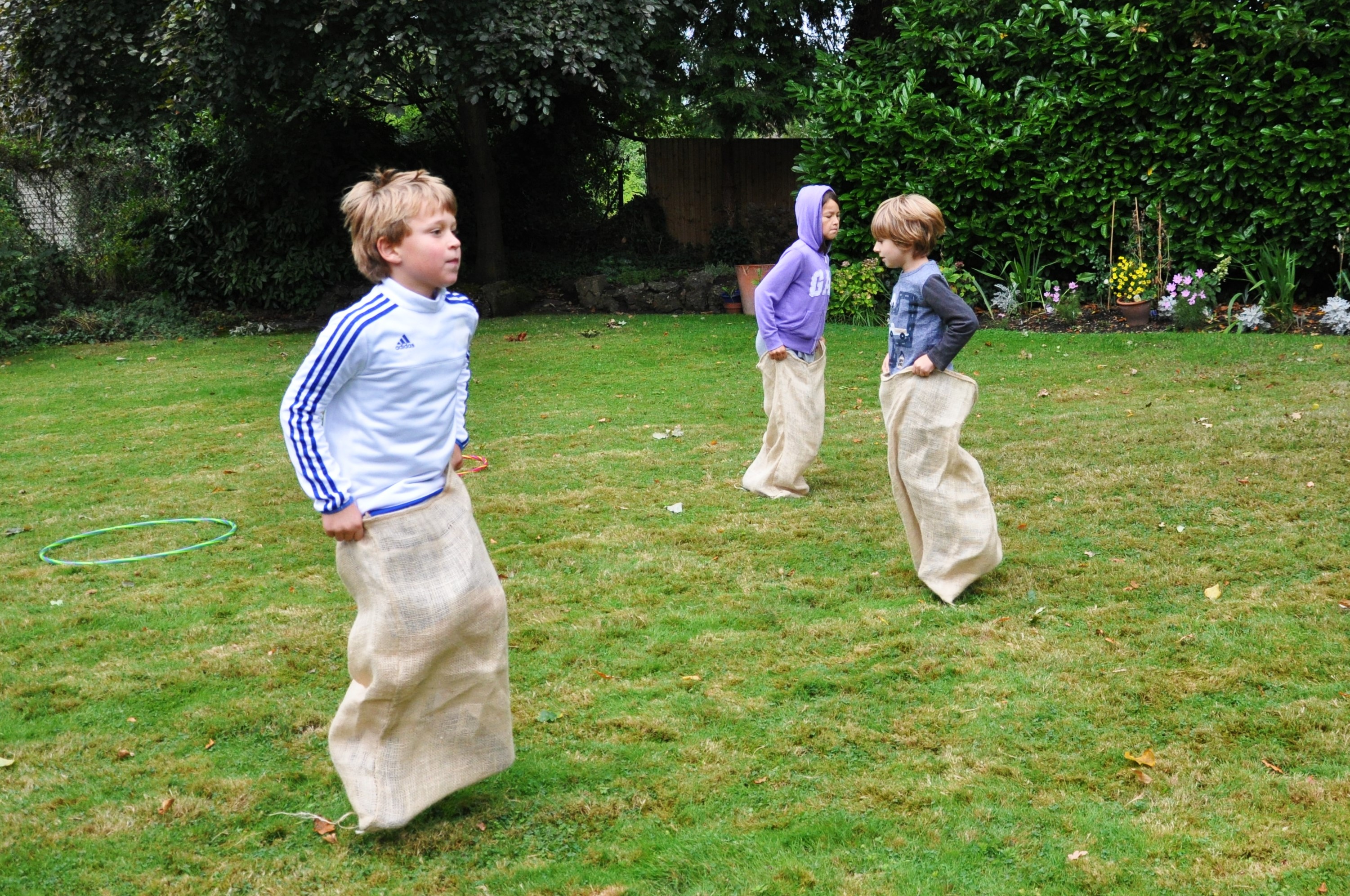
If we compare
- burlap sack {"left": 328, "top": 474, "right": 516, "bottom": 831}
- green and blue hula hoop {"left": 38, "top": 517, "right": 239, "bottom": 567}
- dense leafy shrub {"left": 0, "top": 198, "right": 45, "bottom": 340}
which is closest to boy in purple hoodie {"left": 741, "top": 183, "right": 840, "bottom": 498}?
green and blue hula hoop {"left": 38, "top": 517, "right": 239, "bottom": 567}

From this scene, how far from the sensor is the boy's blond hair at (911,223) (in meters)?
5.30

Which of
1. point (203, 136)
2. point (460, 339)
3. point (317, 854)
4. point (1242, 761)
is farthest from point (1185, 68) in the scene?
point (203, 136)

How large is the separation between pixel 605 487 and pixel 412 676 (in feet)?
14.2

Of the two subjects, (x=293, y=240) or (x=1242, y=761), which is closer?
(x=1242, y=761)

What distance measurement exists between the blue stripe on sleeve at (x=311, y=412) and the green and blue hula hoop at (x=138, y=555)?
3.80 metres

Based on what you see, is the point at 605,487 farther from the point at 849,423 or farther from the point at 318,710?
the point at 318,710

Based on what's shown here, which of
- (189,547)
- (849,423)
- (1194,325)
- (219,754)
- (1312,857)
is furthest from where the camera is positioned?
(1194,325)

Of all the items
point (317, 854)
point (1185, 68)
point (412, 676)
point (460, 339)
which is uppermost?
point (1185, 68)

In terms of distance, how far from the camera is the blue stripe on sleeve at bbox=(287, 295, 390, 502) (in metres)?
3.15

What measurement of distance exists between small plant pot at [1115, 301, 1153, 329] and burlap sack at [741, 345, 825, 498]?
6.99m

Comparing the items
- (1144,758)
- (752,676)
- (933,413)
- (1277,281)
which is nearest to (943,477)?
(933,413)

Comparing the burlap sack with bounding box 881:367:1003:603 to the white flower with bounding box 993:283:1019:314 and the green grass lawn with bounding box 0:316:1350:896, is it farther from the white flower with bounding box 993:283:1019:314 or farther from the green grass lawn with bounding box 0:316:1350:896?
the white flower with bounding box 993:283:1019:314

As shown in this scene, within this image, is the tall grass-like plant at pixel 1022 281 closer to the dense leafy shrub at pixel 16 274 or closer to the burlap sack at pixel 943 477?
the burlap sack at pixel 943 477

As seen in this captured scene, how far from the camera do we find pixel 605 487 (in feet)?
25.1
